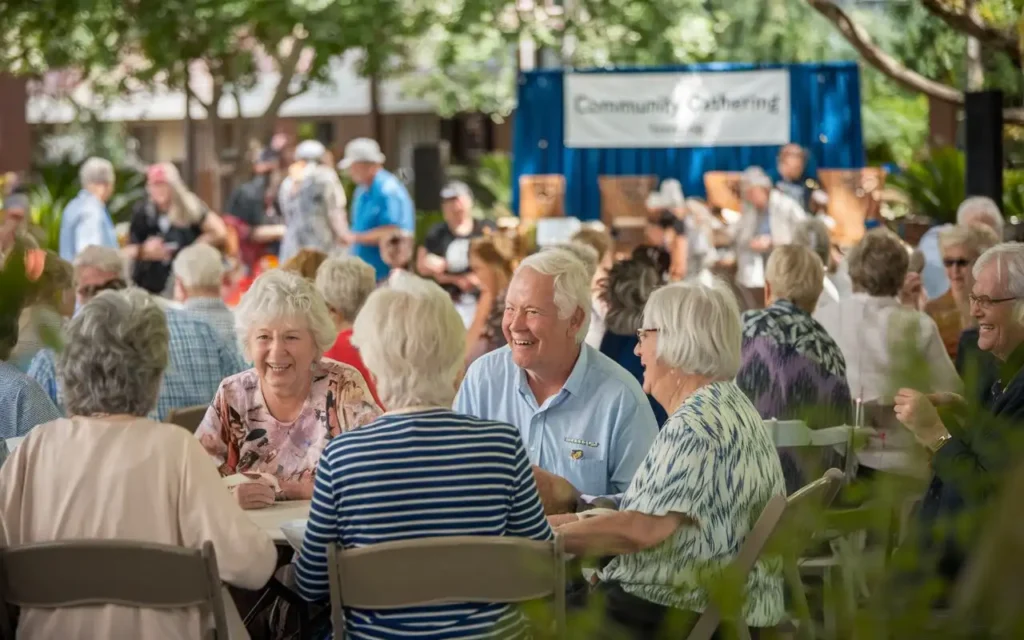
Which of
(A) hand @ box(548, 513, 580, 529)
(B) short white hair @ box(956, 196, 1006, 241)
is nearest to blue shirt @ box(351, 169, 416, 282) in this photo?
(B) short white hair @ box(956, 196, 1006, 241)

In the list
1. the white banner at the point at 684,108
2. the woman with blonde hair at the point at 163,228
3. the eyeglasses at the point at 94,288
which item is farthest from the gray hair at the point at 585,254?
the white banner at the point at 684,108

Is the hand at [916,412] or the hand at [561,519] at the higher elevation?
the hand at [916,412]

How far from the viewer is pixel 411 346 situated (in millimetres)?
2850

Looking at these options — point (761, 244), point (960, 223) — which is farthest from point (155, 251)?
point (960, 223)

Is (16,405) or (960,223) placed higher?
(960,223)

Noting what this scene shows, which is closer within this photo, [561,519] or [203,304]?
[561,519]

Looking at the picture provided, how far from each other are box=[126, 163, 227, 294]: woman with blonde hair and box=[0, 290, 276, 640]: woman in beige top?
7019mm

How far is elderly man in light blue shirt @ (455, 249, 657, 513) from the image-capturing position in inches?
148

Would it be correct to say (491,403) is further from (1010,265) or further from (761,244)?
(761,244)

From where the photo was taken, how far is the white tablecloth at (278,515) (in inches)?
129

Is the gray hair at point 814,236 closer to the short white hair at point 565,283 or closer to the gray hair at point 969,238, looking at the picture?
the gray hair at point 969,238

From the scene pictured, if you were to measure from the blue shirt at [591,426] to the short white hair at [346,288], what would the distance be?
1435 mm

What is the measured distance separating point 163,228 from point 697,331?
24.2ft

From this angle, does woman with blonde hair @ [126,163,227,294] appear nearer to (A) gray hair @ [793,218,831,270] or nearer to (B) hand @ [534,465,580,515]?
(A) gray hair @ [793,218,831,270]
